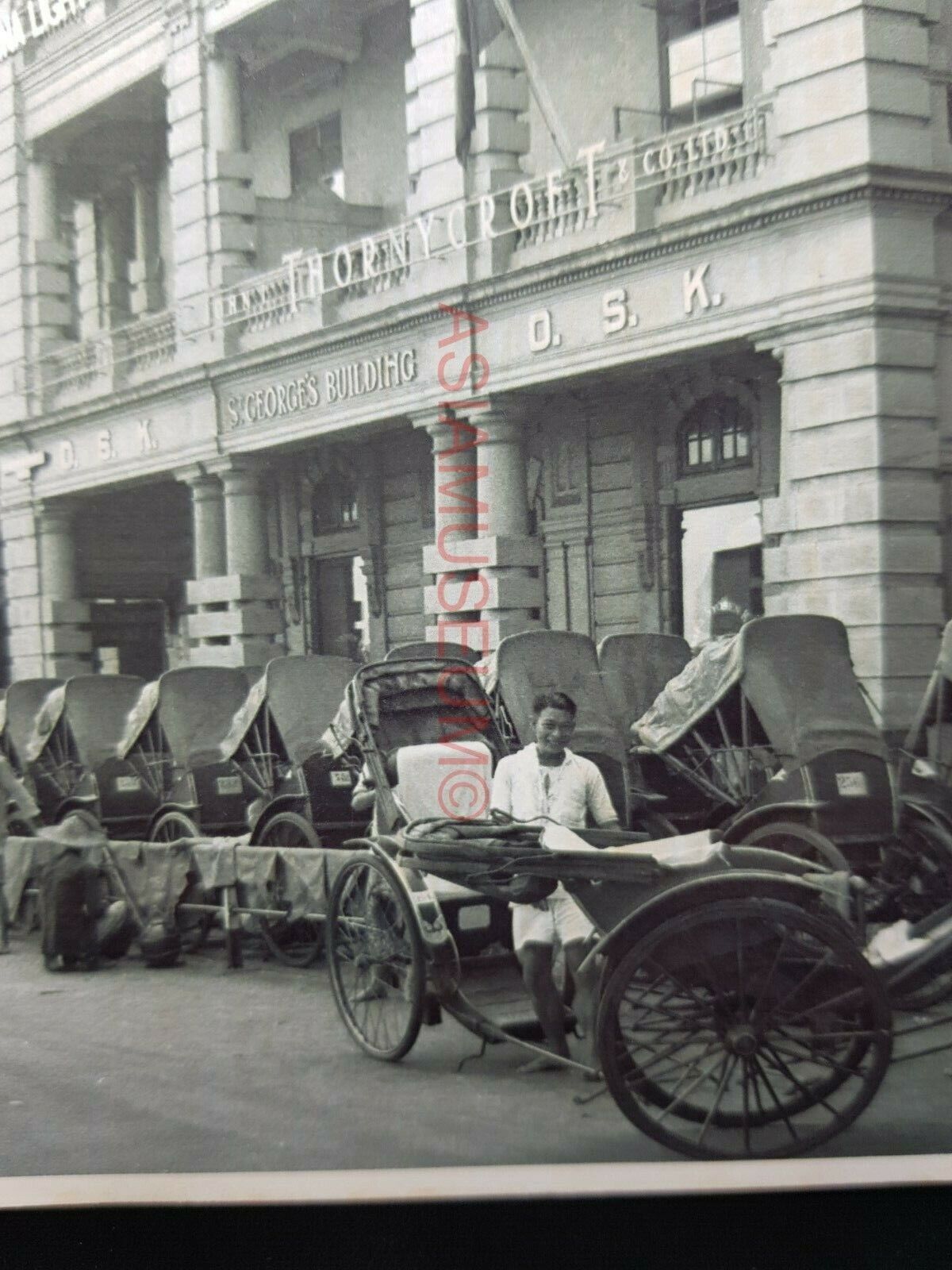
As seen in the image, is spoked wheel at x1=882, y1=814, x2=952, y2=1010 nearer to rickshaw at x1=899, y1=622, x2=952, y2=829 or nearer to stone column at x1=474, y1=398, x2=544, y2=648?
rickshaw at x1=899, y1=622, x2=952, y2=829

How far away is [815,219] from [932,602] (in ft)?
5.98

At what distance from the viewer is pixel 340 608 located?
11.8 metres

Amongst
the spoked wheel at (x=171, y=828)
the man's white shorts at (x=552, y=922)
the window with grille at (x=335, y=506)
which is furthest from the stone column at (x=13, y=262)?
the man's white shorts at (x=552, y=922)

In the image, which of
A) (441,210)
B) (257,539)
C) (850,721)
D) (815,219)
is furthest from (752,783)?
(257,539)

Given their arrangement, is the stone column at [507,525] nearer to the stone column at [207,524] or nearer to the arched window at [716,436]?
the arched window at [716,436]

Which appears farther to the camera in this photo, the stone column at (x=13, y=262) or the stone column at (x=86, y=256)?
the stone column at (x=86, y=256)

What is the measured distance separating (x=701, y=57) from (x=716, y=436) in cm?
202

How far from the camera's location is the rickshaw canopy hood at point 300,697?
29.5ft

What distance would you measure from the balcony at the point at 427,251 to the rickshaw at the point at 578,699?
2.22m

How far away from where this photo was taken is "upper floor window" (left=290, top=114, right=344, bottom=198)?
737cm

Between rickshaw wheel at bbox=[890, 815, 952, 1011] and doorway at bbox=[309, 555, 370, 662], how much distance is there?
16.6 feet

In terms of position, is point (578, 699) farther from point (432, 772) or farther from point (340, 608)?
point (340, 608)

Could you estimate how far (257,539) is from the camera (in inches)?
389

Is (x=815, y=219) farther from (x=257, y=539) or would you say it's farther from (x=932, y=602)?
(x=257, y=539)
